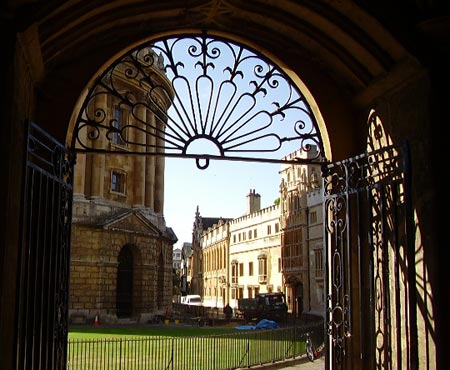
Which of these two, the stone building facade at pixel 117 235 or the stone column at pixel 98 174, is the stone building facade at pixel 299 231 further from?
the stone column at pixel 98 174

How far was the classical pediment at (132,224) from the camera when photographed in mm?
36656

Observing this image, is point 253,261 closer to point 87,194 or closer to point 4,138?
point 87,194

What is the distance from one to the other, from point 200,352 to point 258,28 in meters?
13.1

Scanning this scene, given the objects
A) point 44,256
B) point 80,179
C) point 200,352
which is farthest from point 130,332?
point 44,256

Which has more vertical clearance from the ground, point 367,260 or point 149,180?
point 149,180

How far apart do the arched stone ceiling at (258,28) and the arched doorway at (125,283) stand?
32.8 metres

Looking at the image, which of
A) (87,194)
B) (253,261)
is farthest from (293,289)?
(87,194)

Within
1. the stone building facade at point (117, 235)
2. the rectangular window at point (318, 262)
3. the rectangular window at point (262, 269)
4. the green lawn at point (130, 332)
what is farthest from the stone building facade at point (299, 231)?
the green lawn at point (130, 332)

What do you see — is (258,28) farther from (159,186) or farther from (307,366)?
(159,186)

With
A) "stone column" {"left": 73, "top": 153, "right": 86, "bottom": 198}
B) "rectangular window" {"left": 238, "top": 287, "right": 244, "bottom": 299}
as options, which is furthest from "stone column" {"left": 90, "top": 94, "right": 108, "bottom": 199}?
"rectangular window" {"left": 238, "top": 287, "right": 244, "bottom": 299}

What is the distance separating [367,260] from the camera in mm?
6172

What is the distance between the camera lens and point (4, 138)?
13.7 feet

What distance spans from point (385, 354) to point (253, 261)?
6081 cm

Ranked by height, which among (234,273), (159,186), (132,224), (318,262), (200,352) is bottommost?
(200,352)
